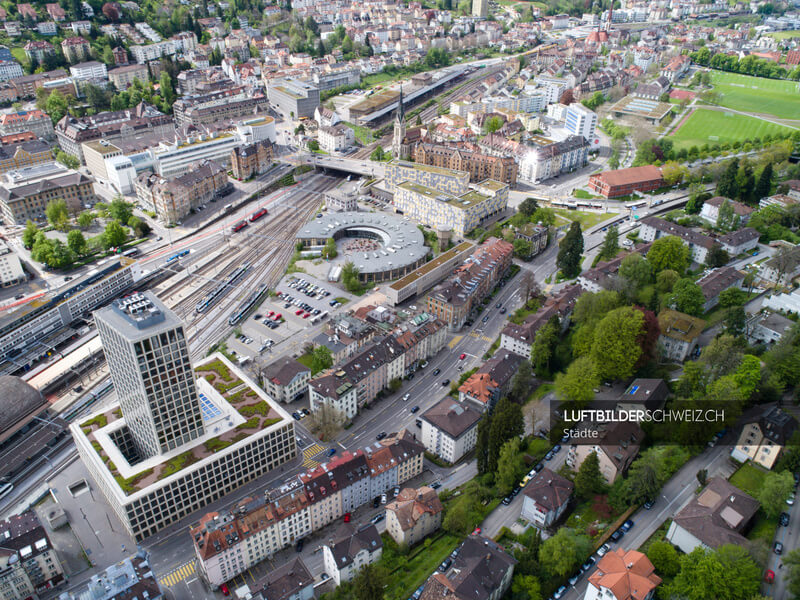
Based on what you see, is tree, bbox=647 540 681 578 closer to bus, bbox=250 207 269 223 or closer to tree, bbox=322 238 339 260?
tree, bbox=322 238 339 260

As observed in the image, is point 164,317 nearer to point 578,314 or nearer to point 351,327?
point 351,327

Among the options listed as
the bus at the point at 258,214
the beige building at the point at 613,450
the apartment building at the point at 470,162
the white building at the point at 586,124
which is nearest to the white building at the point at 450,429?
the beige building at the point at 613,450

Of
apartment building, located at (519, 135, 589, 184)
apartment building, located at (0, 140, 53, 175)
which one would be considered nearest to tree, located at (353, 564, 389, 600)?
apartment building, located at (519, 135, 589, 184)

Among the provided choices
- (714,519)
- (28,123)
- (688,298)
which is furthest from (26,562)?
(28,123)

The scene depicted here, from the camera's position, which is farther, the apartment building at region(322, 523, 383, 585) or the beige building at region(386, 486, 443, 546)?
the beige building at region(386, 486, 443, 546)

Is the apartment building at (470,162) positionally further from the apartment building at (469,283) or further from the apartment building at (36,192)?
the apartment building at (36,192)

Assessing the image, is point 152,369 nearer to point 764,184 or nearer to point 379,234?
point 379,234
